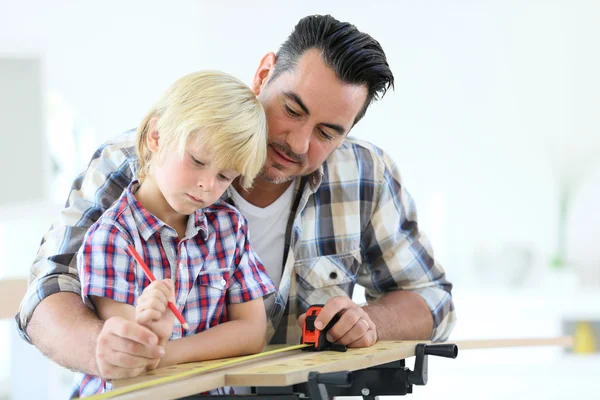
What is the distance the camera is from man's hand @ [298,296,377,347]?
1483 millimetres

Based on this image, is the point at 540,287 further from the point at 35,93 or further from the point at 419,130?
the point at 35,93

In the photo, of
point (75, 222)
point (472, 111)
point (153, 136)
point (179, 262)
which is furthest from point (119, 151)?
point (472, 111)

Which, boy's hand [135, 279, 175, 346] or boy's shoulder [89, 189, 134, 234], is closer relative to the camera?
boy's hand [135, 279, 175, 346]

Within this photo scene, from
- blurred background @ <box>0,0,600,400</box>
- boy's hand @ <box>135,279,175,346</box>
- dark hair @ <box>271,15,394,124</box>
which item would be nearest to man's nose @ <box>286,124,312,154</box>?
dark hair @ <box>271,15,394,124</box>

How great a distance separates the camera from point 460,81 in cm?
515

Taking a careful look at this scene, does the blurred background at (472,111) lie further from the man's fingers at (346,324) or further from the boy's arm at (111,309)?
the boy's arm at (111,309)

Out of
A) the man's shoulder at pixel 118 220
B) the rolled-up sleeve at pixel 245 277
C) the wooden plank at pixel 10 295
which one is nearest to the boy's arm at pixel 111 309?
the man's shoulder at pixel 118 220

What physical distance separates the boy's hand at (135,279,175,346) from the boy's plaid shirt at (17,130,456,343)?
53cm

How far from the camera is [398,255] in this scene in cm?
207

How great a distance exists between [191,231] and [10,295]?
2.15ft

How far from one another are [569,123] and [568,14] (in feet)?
2.26

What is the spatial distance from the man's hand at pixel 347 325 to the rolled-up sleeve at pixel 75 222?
48cm

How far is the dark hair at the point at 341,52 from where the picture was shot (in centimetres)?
180

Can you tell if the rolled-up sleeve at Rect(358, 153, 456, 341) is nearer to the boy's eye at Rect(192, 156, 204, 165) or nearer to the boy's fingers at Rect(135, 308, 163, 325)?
the boy's eye at Rect(192, 156, 204, 165)
